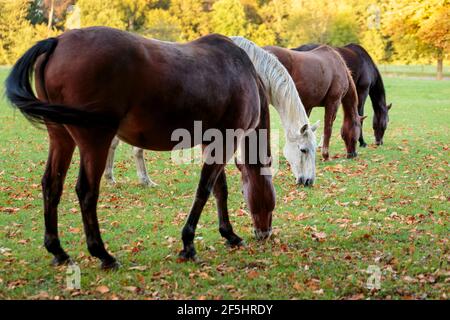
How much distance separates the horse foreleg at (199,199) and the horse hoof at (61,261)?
3.36 feet

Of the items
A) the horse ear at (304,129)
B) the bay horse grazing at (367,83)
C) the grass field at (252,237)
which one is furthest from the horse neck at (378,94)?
the horse ear at (304,129)

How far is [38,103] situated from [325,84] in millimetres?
7270

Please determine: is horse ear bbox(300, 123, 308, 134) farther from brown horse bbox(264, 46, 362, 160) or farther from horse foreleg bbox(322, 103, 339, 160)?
horse foreleg bbox(322, 103, 339, 160)

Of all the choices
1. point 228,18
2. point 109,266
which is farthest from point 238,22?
point 109,266

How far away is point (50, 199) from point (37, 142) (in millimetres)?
9555

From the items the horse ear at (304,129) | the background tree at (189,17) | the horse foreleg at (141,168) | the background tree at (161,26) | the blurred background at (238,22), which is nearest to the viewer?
the horse ear at (304,129)

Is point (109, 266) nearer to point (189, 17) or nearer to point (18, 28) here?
point (18, 28)

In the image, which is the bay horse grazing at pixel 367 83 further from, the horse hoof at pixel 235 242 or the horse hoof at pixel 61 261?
the horse hoof at pixel 61 261

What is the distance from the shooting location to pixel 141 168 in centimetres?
839

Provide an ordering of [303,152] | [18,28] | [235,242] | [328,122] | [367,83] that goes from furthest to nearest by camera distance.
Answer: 1. [18,28]
2. [367,83]
3. [328,122]
4. [303,152]
5. [235,242]

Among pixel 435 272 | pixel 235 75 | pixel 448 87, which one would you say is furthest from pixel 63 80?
pixel 448 87

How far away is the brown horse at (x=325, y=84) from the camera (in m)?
9.74
